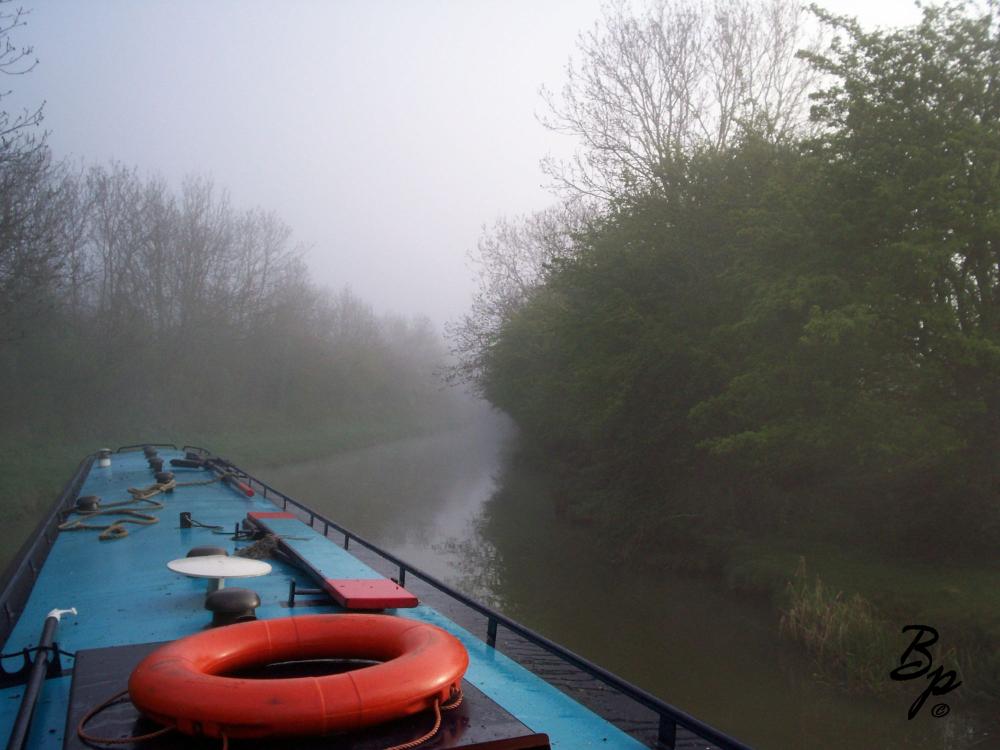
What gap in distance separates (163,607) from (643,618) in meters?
6.30

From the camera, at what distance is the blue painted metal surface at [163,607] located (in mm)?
2932

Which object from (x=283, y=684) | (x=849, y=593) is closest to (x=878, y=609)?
(x=849, y=593)

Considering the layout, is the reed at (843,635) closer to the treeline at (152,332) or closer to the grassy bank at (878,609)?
the grassy bank at (878,609)

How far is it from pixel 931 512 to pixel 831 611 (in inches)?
94.9

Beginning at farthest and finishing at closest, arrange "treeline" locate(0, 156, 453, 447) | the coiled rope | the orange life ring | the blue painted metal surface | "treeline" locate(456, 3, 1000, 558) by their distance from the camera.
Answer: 1. "treeline" locate(0, 156, 453, 447)
2. "treeline" locate(456, 3, 1000, 558)
3. the coiled rope
4. the blue painted metal surface
5. the orange life ring

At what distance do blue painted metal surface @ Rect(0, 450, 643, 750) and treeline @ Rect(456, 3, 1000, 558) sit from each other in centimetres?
564

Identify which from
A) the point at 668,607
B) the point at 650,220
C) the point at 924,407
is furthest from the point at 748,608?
the point at 650,220

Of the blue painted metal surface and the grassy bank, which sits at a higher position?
the blue painted metal surface

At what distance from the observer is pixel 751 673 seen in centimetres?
736

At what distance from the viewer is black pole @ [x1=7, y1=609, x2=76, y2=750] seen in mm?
A: 2252

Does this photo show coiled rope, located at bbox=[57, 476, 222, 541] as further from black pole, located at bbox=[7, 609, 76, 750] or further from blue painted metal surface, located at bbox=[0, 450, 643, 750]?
black pole, located at bbox=[7, 609, 76, 750]

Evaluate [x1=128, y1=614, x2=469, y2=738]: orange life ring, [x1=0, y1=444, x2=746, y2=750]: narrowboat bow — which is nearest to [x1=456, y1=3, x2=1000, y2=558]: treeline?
[x1=0, y1=444, x2=746, y2=750]: narrowboat bow

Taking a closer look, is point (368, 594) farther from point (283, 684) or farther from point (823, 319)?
point (823, 319)

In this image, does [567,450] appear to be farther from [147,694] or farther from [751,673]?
[147,694]
